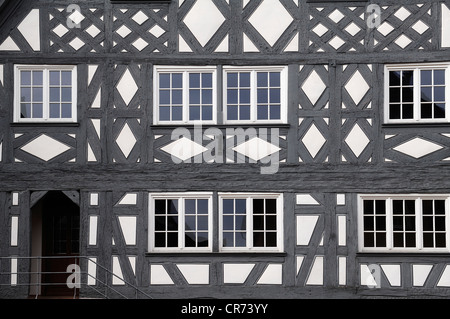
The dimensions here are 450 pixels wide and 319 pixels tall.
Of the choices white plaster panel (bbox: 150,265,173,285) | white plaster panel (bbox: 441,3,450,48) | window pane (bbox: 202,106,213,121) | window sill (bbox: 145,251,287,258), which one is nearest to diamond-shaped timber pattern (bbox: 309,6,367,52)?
white plaster panel (bbox: 441,3,450,48)

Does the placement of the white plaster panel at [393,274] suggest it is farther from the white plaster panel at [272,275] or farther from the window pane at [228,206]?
the window pane at [228,206]

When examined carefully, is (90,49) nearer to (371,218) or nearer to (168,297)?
(168,297)

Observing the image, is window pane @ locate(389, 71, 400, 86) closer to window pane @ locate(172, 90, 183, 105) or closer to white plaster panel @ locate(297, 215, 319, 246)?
white plaster panel @ locate(297, 215, 319, 246)

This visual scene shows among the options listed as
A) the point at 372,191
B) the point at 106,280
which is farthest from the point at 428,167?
the point at 106,280

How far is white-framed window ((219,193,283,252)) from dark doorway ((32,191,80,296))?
382cm

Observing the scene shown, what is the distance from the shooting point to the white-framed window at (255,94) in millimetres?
12531

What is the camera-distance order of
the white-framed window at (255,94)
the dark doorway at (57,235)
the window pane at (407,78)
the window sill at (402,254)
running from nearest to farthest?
the window sill at (402,254)
the window pane at (407,78)
the white-framed window at (255,94)
the dark doorway at (57,235)

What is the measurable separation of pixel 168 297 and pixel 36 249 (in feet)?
11.4

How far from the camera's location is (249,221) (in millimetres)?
12508

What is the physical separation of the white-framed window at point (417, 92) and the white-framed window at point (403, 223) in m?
1.69

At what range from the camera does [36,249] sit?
44.0 ft

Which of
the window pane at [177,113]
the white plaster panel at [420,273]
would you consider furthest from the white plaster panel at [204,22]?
the white plaster panel at [420,273]

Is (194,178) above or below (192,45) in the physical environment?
below

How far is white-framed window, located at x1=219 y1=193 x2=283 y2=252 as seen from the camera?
12.5 m
